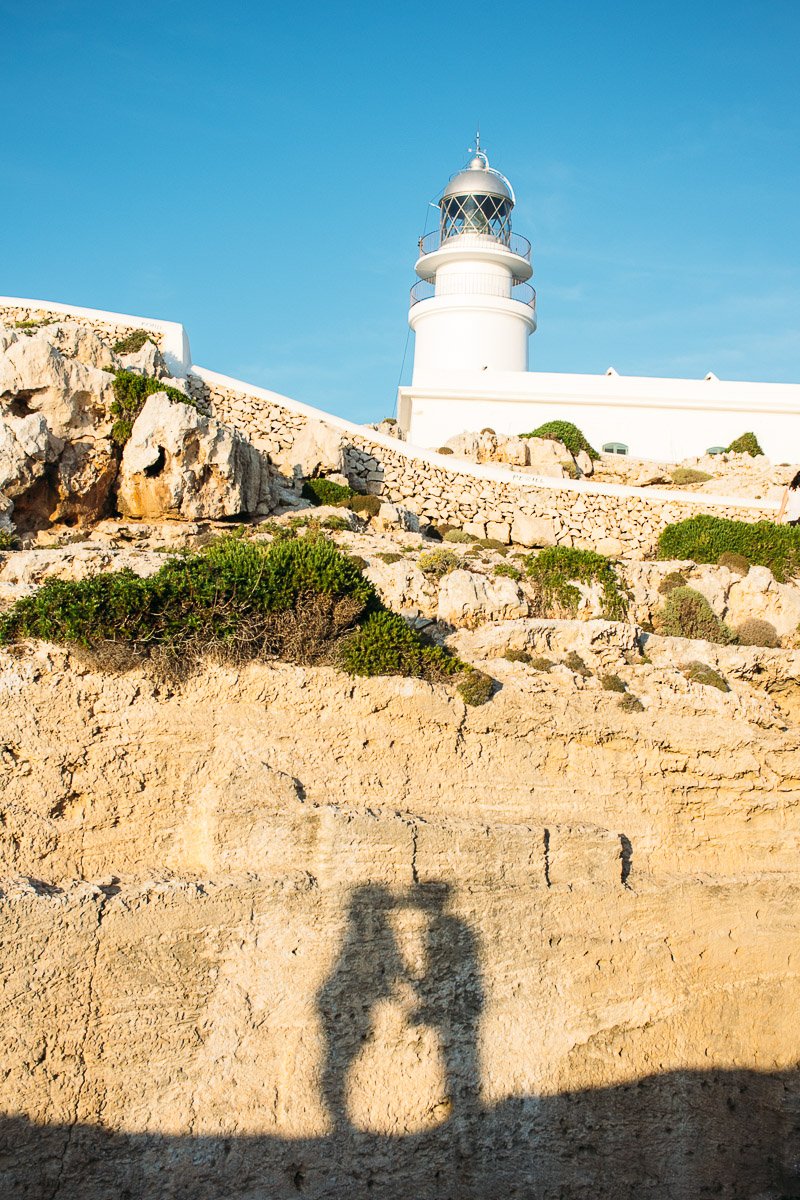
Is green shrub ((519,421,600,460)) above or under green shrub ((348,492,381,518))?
above

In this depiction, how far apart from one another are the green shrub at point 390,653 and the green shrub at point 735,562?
10423mm

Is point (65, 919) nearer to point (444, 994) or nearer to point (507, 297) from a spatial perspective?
point (444, 994)

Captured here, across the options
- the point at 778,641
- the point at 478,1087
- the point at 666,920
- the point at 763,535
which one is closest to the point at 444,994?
the point at 478,1087

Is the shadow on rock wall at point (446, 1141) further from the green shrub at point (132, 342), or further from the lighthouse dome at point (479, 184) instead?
the lighthouse dome at point (479, 184)

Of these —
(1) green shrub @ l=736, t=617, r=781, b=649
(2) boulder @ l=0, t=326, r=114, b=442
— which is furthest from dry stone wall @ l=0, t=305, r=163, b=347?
(1) green shrub @ l=736, t=617, r=781, b=649

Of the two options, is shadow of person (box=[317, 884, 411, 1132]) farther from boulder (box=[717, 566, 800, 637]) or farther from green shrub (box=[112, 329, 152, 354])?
green shrub (box=[112, 329, 152, 354])

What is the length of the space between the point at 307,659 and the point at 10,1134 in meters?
4.19

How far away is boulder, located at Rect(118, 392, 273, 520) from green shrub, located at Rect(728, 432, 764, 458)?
64.9ft

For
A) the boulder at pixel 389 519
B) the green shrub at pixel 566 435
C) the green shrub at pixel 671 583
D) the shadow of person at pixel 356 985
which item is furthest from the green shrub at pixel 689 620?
the green shrub at pixel 566 435

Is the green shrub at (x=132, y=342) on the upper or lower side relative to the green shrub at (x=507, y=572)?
upper

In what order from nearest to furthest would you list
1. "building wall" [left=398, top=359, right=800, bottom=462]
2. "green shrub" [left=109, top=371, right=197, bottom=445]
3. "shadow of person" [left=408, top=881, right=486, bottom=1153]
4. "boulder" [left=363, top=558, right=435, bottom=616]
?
1. "shadow of person" [left=408, top=881, right=486, bottom=1153]
2. "boulder" [left=363, top=558, right=435, bottom=616]
3. "green shrub" [left=109, top=371, right=197, bottom=445]
4. "building wall" [left=398, top=359, right=800, bottom=462]

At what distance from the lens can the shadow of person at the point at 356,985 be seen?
20.8 feet

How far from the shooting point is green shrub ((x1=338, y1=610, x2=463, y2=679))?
803 centimetres

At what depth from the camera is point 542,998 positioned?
278 inches
